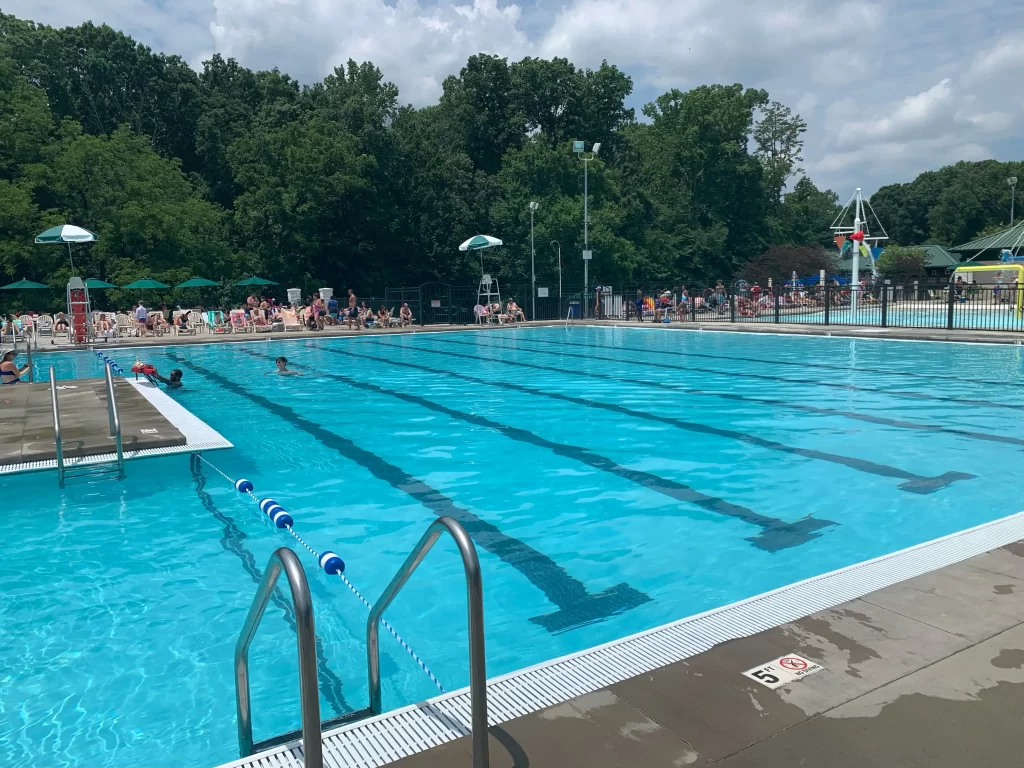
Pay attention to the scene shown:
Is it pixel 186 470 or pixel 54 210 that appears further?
pixel 54 210

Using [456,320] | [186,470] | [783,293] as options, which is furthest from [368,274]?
[186,470]

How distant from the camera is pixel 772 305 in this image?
29.9 metres

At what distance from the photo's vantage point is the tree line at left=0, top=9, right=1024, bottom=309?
108 feet

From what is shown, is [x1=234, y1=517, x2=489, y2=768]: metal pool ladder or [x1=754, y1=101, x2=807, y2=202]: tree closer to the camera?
[x1=234, y1=517, x2=489, y2=768]: metal pool ladder

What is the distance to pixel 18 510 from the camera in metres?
6.99

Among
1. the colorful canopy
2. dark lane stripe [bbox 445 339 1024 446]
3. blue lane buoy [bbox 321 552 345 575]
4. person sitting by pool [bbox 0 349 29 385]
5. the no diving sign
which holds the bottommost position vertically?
dark lane stripe [bbox 445 339 1024 446]

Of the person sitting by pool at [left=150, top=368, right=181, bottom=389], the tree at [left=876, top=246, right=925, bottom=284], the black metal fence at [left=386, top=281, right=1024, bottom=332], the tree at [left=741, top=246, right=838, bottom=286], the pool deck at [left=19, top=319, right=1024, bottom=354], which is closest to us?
the person sitting by pool at [left=150, top=368, right=181, bottom=389]

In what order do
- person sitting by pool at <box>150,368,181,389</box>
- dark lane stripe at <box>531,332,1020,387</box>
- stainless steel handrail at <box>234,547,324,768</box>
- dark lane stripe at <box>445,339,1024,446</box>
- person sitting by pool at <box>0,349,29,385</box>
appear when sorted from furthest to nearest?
person sitting by pool at <box>150,368,181,389</box> < person sitting by pool at <box>0,349,29,385</box> < dark lane stripe at <box>531,332,1020,387</box> < dark lane stripe at <box>445,339,1024,446</box> < stainless steel handrail at <box>234,547,324,768</box>

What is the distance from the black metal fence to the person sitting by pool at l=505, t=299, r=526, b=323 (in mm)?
1183

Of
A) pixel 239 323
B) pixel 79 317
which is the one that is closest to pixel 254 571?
pixel 79 317

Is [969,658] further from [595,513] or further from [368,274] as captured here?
[368,274]

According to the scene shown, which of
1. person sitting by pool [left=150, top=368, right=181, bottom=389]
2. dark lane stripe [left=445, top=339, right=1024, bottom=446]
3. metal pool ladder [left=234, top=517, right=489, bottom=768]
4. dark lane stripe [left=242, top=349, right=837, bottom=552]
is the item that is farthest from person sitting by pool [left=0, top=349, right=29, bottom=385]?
metal pool ladder [left=234, top=517, right=489, bottom=768]

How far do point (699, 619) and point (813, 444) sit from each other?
5.76 metres

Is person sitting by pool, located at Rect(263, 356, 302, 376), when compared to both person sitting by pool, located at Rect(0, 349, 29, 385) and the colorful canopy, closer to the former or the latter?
person sitting by pool, located at Rect(0, 349, 29, 385)
